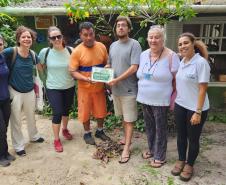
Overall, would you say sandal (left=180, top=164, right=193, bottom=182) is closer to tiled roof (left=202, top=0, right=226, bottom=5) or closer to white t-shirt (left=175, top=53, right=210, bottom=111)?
white t-shirt (left=175, top=53, right=210, bottom=111)

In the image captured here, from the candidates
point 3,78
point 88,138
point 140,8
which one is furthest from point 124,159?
point 140,8

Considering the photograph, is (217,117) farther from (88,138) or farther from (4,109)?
(4,109)

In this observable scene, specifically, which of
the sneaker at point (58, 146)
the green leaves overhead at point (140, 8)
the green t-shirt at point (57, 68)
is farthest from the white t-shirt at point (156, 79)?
the sneaker at point (58, 146)

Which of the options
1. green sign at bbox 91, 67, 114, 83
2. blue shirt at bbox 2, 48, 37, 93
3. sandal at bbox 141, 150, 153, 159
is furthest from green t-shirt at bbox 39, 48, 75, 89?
sandal at bbox 141, 150, 153, 159

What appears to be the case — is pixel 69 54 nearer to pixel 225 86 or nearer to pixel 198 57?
pixel 198 57

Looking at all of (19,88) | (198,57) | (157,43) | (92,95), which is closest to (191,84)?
(198,57)

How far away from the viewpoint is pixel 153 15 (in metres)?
5.33

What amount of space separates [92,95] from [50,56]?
0.87 meters

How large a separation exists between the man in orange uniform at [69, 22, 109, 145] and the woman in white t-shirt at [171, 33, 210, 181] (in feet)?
4.53

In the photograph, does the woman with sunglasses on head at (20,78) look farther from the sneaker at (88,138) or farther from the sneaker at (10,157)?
the sneaker at (88,138)

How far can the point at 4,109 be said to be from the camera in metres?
4.28

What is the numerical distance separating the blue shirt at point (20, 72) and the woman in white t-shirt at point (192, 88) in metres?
2.15

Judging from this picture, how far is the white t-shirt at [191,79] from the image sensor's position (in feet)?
11.2

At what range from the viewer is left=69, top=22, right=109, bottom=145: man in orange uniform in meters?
4.43
